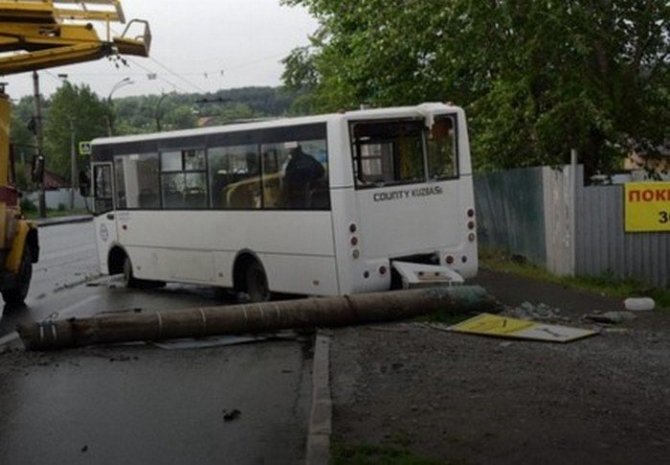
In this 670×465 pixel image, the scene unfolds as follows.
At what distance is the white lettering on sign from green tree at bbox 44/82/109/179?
76746mm

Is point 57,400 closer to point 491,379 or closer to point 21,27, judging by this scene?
point 491,379

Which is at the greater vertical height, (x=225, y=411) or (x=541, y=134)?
(x=541, y=134)

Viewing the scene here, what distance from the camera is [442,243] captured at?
14.7 metres

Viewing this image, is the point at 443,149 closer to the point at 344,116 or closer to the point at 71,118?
the point at 344,116

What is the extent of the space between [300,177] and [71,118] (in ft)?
254

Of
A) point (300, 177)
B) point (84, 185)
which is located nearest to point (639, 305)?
point (300, 177)

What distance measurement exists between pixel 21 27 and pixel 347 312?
6.23 m

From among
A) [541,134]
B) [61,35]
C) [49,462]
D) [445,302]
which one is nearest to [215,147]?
[61,35]

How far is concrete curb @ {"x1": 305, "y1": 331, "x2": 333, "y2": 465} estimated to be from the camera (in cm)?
659

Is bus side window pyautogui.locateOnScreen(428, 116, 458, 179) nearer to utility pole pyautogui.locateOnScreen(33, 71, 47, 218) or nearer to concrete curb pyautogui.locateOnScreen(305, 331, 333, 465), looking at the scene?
concrete curb pyautogui.locateOnScreen(305, 331, 333, 465)

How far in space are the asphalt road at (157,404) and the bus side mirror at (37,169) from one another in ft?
23.1

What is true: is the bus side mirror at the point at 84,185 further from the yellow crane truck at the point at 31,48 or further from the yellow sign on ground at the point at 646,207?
the yellow sign on ground at the point at 646,207

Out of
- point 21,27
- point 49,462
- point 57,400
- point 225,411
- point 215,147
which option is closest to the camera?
point 49,462

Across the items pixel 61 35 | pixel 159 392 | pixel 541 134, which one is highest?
pixel 61 35
